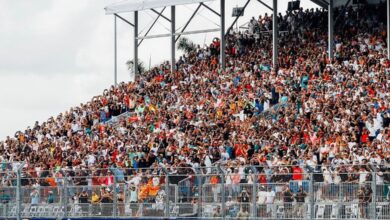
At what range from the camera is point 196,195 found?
30375mm

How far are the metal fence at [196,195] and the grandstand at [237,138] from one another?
0.04 meters

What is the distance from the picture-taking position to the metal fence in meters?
27.6

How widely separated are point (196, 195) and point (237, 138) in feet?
38.4

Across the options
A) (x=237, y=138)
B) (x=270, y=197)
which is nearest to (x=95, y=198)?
(x=270, y=197)

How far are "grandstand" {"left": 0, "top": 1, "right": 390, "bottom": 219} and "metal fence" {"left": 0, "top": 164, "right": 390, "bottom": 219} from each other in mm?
39

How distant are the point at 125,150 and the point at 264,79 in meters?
6.87

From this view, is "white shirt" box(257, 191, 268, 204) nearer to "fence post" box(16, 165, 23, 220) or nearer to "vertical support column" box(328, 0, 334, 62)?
"fence post" box(16, 165, 23, 220)

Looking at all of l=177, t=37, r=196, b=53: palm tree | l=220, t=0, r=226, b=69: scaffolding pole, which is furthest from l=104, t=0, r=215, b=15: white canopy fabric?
l=177, t=37, r=196, b=53: palm tree

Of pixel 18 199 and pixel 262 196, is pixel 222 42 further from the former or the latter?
pixel 262 196

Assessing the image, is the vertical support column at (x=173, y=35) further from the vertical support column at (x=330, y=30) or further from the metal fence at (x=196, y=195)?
the metal fence at (x=196, y=195)

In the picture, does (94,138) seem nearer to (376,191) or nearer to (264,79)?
(264,79)

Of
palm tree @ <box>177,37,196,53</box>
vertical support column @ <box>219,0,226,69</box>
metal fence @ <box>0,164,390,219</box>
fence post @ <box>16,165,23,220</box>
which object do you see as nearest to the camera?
metal fence @ <box>0,164,390,219</box>

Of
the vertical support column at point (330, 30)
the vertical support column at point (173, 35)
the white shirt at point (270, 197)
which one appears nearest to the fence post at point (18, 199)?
the white shirt at point (270, 197)

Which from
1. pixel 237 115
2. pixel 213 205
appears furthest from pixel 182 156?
pixel 213 205
